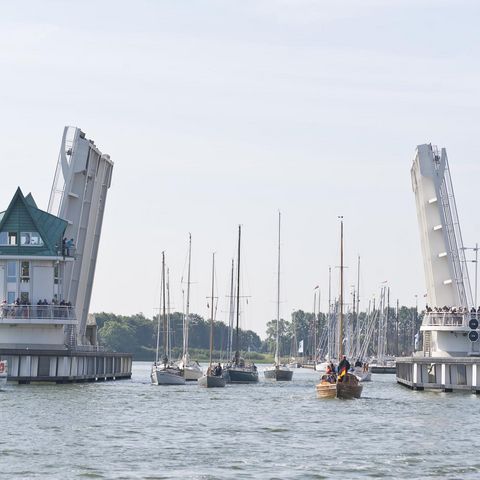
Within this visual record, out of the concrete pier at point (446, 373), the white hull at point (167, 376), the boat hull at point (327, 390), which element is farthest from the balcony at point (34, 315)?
the concrete pier at point (446, 373)

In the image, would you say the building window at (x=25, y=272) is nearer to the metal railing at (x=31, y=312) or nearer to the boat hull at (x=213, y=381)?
the metal railing at (x=31, y=312)

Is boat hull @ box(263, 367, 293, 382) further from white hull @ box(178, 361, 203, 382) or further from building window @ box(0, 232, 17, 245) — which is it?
building window @ box(0, 232, 17, 245)

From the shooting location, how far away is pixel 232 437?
4641 cm

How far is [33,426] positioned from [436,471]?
1588 centimetres

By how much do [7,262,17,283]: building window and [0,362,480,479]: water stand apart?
11.1 m

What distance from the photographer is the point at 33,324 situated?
80.1 m

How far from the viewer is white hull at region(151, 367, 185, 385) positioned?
86.0m

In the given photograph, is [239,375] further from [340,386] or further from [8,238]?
[340,386]

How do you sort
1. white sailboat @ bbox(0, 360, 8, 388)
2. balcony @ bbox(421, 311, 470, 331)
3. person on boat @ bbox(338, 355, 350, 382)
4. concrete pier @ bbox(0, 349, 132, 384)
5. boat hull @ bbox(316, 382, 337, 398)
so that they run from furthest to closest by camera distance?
1. concrete pier @ bbox(0, 349, 132, 384)
2. balcony @ bbox(421, 311, 470, 331)
3. white sailboat @ bbox(0, 360, 8, 388)
4. boat hull @ bbox(316, 382, 337, 398)
5. person on boat @ bbox(338, 355, 350, 382)

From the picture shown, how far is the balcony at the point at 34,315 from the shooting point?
7931 centimetres

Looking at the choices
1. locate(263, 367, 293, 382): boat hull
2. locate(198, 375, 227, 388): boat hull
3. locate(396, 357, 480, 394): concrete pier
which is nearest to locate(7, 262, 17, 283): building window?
locate(198, 375, 227, 388): boat hull

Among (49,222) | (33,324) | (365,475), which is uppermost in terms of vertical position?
(49,222)

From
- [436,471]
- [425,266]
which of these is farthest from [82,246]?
[436,471]

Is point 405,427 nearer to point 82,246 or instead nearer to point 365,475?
point 365,475
